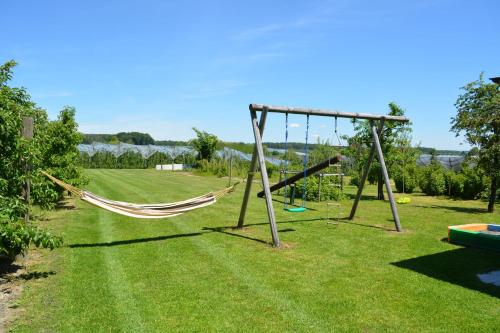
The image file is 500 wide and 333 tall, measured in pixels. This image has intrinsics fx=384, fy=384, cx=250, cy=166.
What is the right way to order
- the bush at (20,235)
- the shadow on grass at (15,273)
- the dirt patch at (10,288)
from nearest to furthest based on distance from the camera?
the dirt patch at (10,288) → the bush at (20,235) → the shadow on grass at (15,273)

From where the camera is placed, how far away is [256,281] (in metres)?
5.52

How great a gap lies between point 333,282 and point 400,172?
49.2 feet

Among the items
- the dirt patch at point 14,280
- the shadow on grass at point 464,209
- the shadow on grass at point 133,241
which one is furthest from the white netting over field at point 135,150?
the dirt patch at point 14,280

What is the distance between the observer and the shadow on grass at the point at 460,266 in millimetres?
5516

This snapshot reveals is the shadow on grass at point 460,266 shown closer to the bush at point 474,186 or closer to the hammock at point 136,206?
the hammock at point 136,206

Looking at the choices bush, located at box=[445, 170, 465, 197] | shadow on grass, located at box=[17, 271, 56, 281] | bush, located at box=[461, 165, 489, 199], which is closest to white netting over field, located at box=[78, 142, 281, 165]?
bush, located at box=[445, 170, 465, 197]

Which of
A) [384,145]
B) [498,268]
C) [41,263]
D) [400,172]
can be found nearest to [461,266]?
[498,268]

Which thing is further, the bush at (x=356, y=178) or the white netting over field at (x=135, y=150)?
the white netting over field at (x=135, y=150)

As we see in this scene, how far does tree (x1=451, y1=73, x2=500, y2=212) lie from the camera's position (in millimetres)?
11805

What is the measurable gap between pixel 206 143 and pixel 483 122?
25.3 metres

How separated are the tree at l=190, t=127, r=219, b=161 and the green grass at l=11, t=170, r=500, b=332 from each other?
25.0 meters

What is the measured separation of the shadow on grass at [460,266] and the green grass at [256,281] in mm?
17

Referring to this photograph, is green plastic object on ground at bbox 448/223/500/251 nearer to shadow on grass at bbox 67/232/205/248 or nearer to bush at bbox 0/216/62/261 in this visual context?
shadow on grass at bbox 67/232/205/248

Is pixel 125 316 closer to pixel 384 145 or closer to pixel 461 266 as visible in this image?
pixel 461 266
